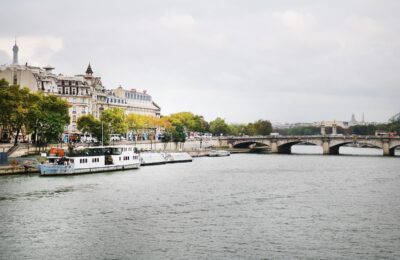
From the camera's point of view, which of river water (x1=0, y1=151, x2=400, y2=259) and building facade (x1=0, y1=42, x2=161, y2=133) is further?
building facade (x1=0, y1=42, x2=161, y2=133)

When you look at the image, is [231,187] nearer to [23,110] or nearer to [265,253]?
[265,253]

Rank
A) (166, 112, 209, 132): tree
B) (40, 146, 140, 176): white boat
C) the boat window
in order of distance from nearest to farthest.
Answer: (40, 146, 140, 176): white boat → the boat window → (166, 112, 209, 132): tree

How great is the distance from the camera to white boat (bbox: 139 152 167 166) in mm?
94438

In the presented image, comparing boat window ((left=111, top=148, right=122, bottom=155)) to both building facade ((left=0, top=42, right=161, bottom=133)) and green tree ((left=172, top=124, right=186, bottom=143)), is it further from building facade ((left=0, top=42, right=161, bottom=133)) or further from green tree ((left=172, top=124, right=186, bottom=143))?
green tree ((left=172, top=124, right=186, bottom=143))

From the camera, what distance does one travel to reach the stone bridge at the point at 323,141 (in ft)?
429

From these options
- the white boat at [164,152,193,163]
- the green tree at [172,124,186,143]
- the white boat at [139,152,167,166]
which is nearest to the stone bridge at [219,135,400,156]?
the green tree at [172,124,186,143]

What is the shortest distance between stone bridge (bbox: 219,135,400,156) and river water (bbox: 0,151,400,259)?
65.3 meters

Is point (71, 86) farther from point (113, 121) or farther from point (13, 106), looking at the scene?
point (13, 106)

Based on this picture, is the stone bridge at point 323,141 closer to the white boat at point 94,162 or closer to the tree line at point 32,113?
the white boat at point 94,162

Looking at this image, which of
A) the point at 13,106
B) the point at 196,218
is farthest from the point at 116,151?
the point at 196,218

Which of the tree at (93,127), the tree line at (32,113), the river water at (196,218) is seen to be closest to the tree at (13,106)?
the tree line at (32,113)

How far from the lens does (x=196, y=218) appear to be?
4212 centimetres

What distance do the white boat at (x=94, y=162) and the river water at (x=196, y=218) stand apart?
3.33 m

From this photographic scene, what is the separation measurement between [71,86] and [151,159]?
36892 mm
